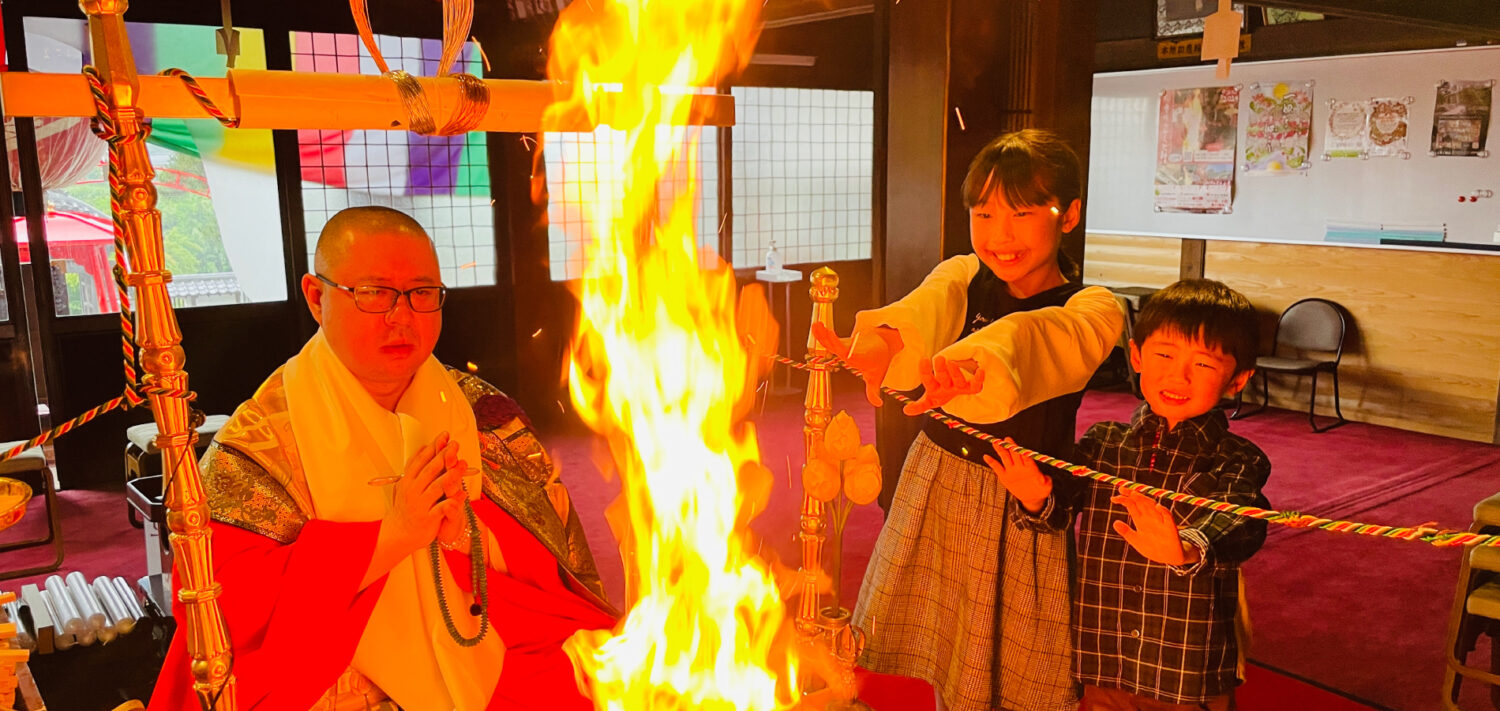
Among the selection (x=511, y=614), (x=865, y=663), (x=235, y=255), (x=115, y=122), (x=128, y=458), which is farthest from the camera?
(x=235, y=255)

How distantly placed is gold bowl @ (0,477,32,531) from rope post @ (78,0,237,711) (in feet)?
0.76

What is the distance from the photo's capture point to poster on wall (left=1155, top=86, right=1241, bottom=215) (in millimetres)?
8242

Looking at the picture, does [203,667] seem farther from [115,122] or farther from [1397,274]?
[1397,274]

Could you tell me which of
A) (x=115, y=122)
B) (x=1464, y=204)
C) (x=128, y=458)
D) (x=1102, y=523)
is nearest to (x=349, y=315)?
(x=115, y=122)

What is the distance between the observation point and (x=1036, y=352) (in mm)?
2271

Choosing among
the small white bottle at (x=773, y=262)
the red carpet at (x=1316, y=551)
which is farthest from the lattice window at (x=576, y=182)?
the red carpet at (x=1316, y=551)

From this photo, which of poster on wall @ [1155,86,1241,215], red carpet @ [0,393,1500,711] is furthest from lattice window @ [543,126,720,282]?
poster on wall @ [1155,86,1241,215]

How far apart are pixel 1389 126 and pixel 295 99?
25.8 ft

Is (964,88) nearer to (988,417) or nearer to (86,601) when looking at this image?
(988,417)

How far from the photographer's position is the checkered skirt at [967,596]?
2432mm

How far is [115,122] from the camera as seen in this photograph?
4.51 feet

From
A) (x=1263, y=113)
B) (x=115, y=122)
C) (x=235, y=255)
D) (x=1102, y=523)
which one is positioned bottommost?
(x=1102, y=523)

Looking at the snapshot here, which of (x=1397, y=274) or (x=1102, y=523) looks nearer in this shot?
(x=1102, y=523)

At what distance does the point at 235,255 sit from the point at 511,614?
5.04 metres
